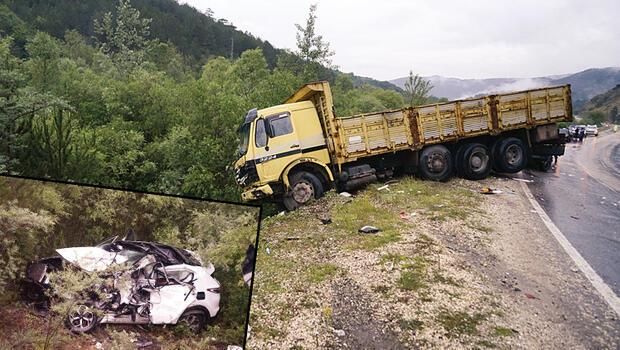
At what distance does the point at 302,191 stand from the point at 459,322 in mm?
6171

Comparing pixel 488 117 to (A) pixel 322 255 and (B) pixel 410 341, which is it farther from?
(B) pixel 410 341

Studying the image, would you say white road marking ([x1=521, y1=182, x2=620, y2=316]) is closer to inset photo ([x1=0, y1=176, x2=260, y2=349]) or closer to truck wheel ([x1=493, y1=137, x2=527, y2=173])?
truck wheel ([x1=493, y1=137, x2=527, y2=173])

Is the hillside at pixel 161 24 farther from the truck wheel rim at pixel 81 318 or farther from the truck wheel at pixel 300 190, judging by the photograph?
the truck wheel rim at pixel 81 318

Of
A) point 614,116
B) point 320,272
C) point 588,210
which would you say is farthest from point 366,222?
point 614,116

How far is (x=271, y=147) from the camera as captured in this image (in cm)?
1020

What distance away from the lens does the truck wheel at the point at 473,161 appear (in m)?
11.9

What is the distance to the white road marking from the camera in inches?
212

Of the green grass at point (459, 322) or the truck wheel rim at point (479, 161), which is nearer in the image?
the green grass at point (459, 322)

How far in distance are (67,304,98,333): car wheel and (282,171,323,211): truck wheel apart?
8.31 meters

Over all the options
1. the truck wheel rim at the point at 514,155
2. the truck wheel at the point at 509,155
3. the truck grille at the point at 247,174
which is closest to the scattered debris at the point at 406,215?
the truck grille at the point at 247,174

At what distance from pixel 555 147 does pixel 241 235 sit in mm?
13457

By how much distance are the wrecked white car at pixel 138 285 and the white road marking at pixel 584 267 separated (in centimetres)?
532

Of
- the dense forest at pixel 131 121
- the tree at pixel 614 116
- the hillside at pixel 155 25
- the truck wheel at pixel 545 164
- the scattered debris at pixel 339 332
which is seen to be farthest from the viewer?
the tree at pixel 614 116

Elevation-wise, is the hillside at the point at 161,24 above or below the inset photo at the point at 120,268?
above
